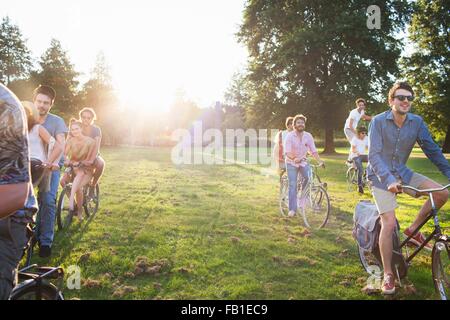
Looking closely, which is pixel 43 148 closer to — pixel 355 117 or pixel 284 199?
pixel 284 199

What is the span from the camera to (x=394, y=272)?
15.6ft

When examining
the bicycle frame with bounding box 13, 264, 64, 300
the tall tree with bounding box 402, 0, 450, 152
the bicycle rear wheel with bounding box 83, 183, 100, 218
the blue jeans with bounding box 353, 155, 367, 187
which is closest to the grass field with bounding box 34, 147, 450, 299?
the bicycle rear wheel with bounding box 83, 183, 100, 218

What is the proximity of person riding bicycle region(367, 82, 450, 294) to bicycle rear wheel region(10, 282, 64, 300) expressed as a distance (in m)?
3.54

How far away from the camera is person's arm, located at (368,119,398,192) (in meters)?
4.39

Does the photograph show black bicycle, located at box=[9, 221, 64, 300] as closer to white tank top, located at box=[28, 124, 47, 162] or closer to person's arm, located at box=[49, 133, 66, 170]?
person's arm, located at box=[49, 133, 66, 170]

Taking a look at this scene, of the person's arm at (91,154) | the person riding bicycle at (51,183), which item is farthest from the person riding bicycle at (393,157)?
the person's arm at (91,154)

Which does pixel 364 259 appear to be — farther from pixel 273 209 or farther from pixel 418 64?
pixel 418 64

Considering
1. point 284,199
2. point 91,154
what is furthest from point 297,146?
point 91,154

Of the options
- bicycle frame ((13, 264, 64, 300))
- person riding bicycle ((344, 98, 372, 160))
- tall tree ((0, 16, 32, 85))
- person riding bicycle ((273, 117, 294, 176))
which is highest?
tall tree ((0, 16, 32, 85))

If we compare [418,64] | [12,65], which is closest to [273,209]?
[418,64]

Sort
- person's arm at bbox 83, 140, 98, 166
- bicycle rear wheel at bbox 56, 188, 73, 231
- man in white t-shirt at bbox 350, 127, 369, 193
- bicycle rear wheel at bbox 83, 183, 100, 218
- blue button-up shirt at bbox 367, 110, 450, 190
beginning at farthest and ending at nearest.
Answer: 1. man in white t-shirt at bbox 350, 127, 369, 193
2. bicycle rear wheel at bbox 83, 183, 100, 218
3. person's arm at bbox 83, 140, 98, 166
4. bicycle rear wheel at bbox 56, 188, 73, 231
5. blue button-up shirt at bbox 367, 110, 450, 190

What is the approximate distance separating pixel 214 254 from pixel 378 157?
2.97 m

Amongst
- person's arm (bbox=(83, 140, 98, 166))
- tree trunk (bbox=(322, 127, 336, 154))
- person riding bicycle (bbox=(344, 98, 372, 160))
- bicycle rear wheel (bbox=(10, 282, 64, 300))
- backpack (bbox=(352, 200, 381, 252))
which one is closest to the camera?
bicycle rear wheel (bbox=(10, 282, 64, 300))

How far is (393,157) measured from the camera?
486 centimetres
